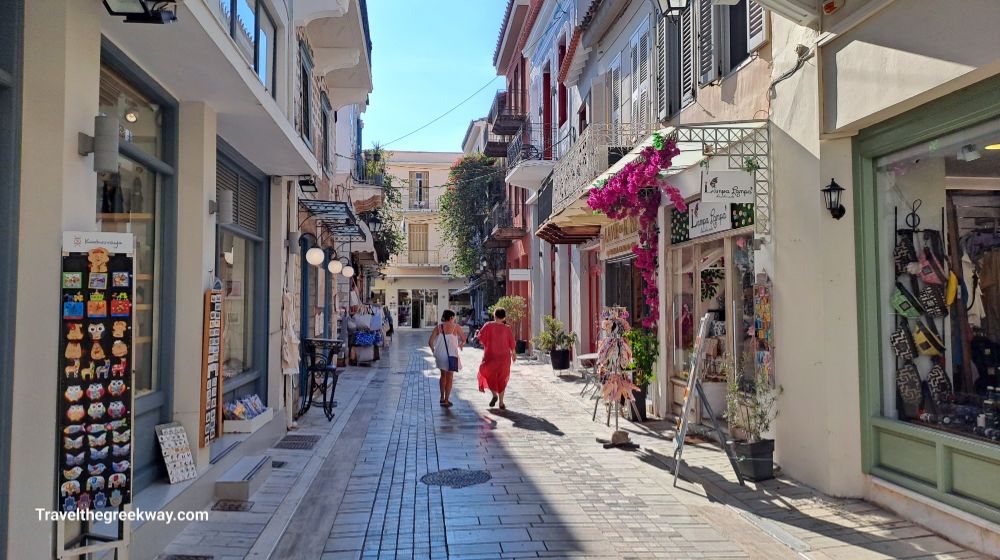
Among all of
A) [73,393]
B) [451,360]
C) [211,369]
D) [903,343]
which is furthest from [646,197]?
[73,393]

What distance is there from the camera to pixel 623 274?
1331cm

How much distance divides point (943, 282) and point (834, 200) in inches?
43.1

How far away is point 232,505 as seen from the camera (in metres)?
5.82

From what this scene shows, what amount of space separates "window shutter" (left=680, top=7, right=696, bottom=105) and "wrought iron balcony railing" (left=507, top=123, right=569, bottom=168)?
9202 mm

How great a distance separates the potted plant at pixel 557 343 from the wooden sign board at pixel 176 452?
→ 36.8 ft

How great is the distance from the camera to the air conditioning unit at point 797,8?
234 inches

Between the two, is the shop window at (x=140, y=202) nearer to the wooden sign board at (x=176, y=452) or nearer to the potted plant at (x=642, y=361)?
the wooden sign board at (x=176, y=452)

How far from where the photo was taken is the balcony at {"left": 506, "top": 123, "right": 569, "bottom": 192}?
18844 mm

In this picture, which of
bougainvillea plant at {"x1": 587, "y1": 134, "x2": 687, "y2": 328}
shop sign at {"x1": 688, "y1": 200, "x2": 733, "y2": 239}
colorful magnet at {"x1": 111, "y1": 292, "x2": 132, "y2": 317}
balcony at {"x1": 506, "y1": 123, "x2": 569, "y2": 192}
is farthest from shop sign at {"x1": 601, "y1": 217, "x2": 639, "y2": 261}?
colorful magnet at {"x1": 111, "y1": 292, "x2": 132, "y2": 317}

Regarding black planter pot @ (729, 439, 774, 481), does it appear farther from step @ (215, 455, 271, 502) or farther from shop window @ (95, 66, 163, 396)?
shop window @ (95, 66, 163, 396)

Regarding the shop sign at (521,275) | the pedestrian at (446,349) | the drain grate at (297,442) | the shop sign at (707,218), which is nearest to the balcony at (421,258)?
the shop sign at (521,275)

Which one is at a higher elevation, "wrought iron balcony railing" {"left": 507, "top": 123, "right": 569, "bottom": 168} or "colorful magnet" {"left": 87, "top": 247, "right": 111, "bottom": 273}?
"wrought iron balcony railing" {"left": 507, "top": 123, "right": 569, "bottom": 168}

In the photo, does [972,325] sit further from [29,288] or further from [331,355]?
[331,355]

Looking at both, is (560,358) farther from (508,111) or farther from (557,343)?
(508,111)
